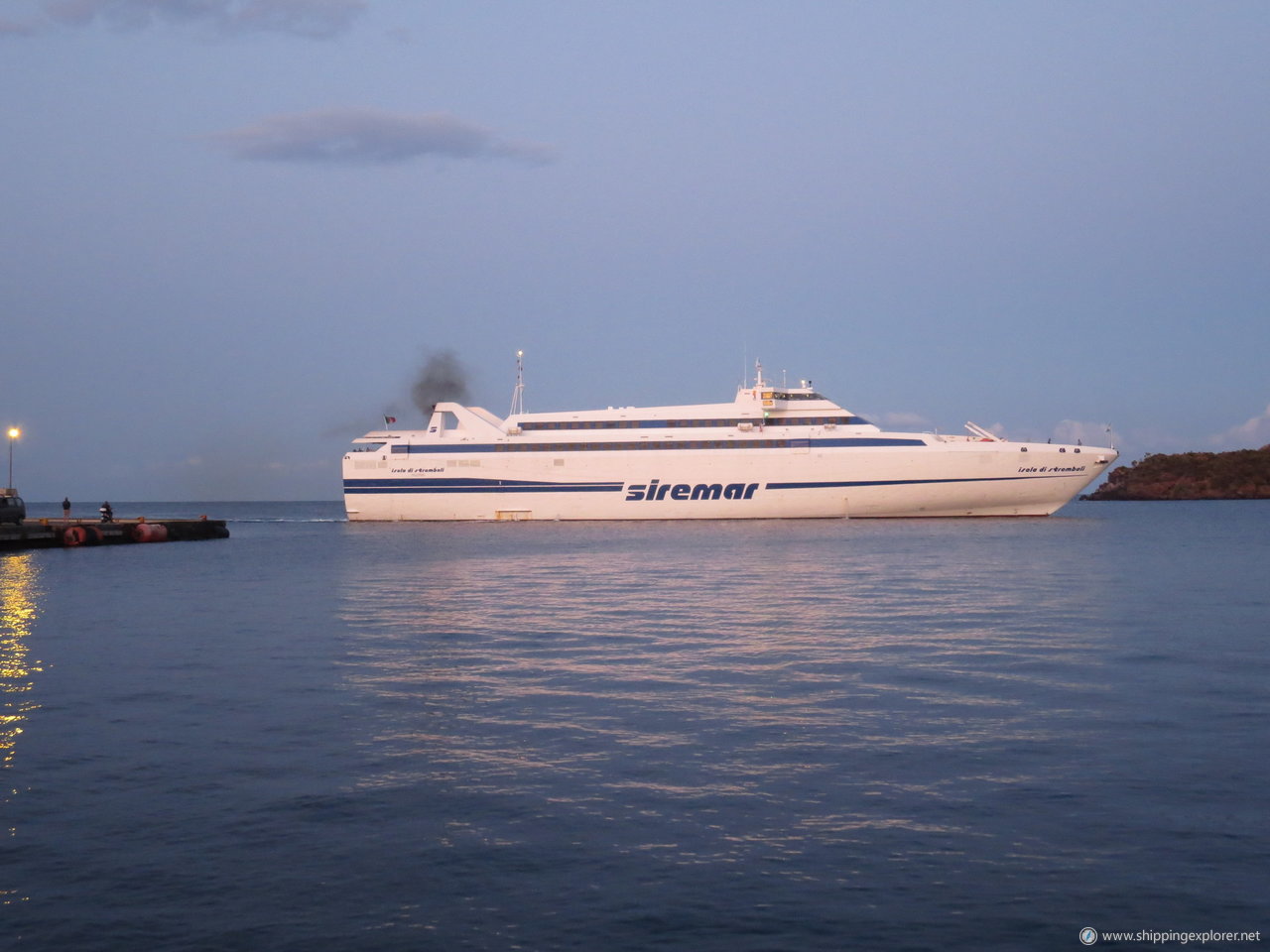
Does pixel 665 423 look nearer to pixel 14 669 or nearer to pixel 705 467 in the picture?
pixel 705 467

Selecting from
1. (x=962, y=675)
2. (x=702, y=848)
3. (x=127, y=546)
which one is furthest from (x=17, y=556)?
(x=702, y=848)

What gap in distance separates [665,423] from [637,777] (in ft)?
197

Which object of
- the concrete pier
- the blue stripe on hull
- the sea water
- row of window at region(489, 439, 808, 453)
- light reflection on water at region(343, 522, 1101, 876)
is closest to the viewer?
the sea water

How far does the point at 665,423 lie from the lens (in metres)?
69.5

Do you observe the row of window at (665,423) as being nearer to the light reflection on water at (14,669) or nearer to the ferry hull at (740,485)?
the ferry hull at (740,485)

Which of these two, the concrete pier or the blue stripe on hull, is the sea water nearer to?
the concrete pier

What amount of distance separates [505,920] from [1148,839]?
4.74 m

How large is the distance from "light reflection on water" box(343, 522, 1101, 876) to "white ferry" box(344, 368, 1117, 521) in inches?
1327

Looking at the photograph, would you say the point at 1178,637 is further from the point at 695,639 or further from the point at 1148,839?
the point at 1148,839

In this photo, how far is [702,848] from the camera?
26.2 ft

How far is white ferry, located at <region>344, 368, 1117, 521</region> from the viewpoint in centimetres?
6419

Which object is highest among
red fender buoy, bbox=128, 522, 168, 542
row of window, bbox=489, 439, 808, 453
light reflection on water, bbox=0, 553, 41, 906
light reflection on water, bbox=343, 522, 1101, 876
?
row of window, bbox=489, 439, 808, 453

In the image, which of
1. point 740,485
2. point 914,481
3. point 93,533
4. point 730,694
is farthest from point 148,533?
point 730,694

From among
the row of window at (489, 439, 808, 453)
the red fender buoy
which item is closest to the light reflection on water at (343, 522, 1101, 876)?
the red fender buoy
